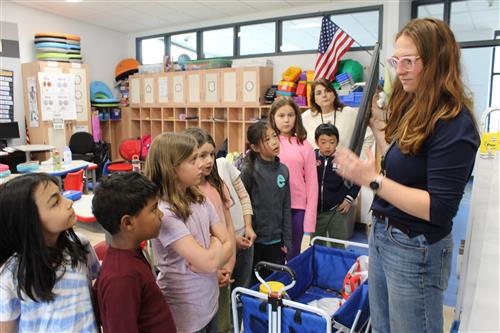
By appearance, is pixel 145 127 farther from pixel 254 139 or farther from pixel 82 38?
pixel 254 139

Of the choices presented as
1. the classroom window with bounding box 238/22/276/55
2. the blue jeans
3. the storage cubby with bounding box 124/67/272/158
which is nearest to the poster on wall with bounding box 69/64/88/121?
the storage cubby with bounding box 124/67/272/158

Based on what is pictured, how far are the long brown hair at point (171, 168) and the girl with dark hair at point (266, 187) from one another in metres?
0.71

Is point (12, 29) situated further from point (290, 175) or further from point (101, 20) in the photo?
point (290, 175)

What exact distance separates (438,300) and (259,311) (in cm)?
80

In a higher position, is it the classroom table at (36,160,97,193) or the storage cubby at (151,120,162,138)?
the storage cubby at (151,120,162,138)

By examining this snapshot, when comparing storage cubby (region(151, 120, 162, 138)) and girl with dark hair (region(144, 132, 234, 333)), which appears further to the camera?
storage cubby (region(151, 120, 162, 138))

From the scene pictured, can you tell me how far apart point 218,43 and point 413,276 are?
262 inches

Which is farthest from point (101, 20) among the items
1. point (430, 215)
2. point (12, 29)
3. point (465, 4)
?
point (430, 215)

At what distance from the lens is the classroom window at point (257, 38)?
21.5 feet

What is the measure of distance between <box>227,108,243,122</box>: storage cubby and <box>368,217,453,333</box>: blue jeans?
205 inches

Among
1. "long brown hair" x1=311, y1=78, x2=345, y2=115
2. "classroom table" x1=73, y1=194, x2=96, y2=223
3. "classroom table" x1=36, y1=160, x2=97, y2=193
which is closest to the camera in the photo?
"classroom table" x1=73, y1=194, x2=96, y2=223

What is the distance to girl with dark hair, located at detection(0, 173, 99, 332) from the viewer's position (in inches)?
41.6

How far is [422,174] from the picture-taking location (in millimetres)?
1139

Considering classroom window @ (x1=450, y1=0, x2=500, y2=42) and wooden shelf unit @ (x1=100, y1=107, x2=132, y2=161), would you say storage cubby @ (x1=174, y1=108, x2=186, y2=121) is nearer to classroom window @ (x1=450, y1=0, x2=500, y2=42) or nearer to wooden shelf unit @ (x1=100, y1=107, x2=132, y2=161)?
wooden shelf unit @ (x1=100, y1=107, x2=132, y2=161)
